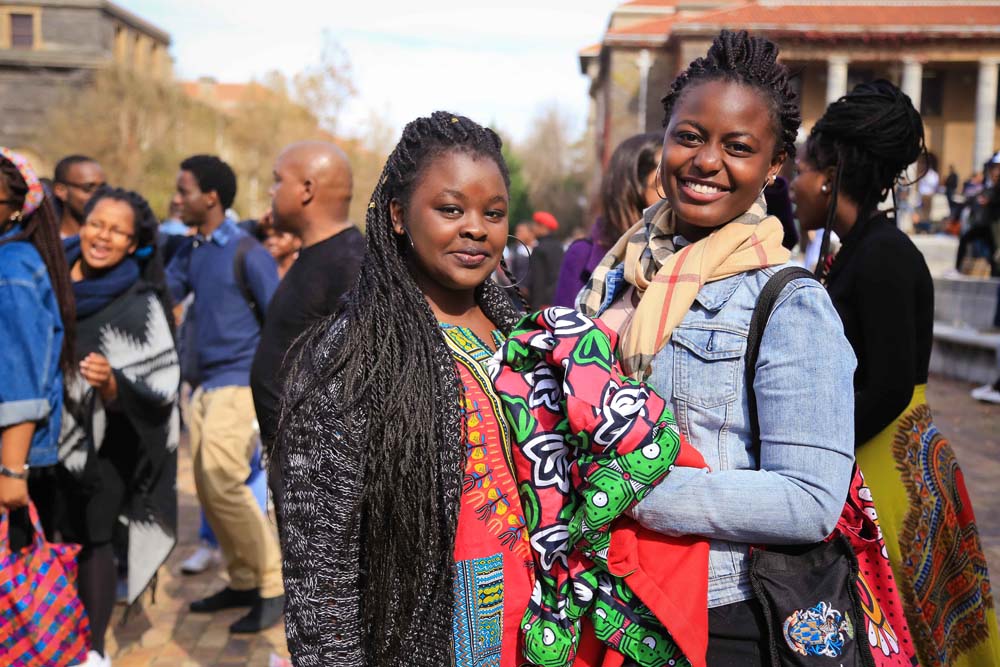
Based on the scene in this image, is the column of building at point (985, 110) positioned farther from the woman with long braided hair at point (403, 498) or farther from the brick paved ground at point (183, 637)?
the woman with long braided hair at point (403, 498)

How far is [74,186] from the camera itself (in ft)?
19.7

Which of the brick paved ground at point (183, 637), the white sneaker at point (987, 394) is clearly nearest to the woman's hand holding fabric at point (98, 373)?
the brick paved ground at point (183, 637)

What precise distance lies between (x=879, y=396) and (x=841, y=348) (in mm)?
838

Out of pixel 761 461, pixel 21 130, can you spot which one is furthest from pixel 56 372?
pixel 21 130

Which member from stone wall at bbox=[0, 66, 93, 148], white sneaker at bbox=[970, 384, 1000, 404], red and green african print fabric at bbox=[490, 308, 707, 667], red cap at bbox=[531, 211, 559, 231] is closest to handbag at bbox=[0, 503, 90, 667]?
red and green african print fabric at bbox=[490, 308, 707, 667]

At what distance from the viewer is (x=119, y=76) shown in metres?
34.2

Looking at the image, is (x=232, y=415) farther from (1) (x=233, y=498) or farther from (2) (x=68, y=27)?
(2) (x=68, y=27)

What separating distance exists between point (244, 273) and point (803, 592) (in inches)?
161

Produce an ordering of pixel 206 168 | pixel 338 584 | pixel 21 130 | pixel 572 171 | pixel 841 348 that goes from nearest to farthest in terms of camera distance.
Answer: pixel 841 348
pixel 338 584
pixel 206 168
pixel 21 130
pixel 572 171

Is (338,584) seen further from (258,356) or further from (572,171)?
(572,171)

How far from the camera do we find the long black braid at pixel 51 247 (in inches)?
143

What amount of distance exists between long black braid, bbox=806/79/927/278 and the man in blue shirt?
3.34 meters

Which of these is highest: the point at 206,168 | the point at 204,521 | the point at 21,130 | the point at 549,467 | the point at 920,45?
the point at 920,45

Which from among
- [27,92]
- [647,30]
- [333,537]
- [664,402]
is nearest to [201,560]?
[333,537]
